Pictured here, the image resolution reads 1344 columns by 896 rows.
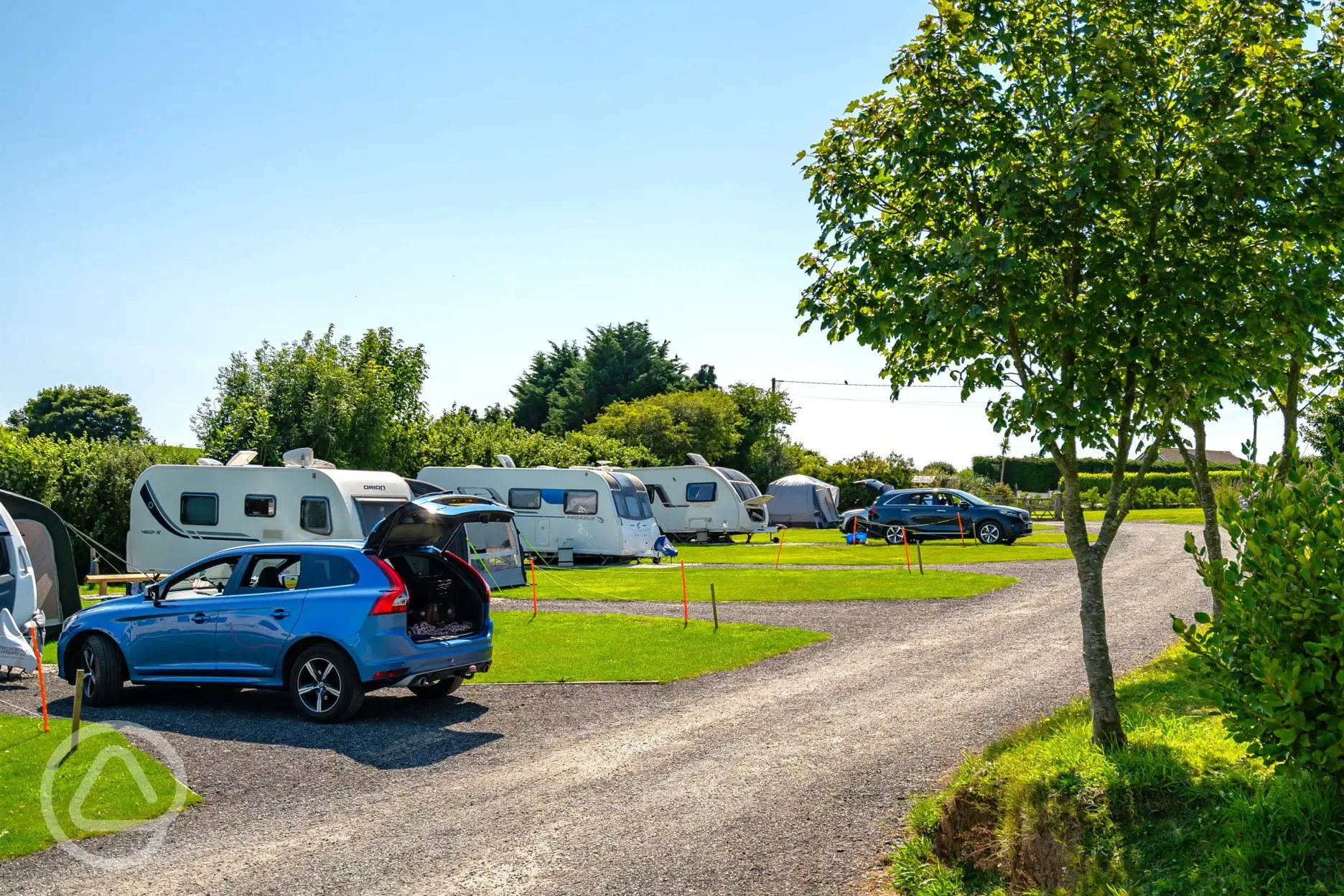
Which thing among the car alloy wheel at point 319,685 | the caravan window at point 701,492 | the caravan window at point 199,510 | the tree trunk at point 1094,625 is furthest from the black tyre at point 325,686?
the caravan window at point 701,492

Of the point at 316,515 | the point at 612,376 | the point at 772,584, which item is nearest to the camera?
the point at 316,515

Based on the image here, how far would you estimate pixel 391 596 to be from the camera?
32.9 feet

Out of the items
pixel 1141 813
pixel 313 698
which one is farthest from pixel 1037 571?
pixel 1141 813

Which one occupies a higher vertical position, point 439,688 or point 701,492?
point 701,492

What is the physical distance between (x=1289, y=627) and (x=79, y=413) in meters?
83.5

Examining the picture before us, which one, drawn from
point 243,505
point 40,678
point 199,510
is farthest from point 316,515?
point 40,678

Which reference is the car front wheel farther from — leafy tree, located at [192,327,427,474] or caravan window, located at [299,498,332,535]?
leafy tree, located at [192,327,427,474]

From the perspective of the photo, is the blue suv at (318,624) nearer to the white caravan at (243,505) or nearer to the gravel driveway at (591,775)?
the gravel driveway at (591,775)

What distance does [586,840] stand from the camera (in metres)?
6.66

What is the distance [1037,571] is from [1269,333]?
17.3 m

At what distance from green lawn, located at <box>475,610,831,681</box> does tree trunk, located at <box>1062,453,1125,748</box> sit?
579 centimetres

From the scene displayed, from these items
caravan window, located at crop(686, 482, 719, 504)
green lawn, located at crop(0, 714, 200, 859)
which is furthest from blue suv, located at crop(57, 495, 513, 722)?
caravan window, located at crop(686, 482, 719, 504)

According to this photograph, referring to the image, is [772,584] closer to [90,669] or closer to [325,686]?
[325,686]

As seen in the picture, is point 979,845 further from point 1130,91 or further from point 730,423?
point 730,423
